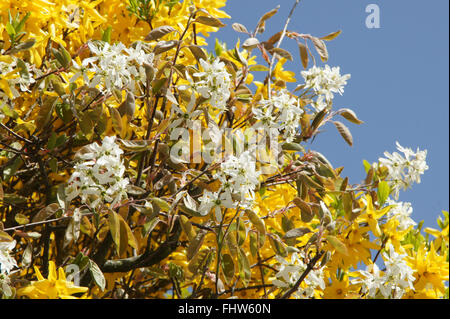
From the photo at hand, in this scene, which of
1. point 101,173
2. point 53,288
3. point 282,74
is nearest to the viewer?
point 101,173

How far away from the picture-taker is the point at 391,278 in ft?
7.33

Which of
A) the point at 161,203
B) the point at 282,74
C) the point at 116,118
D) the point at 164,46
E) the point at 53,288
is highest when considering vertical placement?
the point at 282,74

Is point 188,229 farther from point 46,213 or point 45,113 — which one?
point 45,113

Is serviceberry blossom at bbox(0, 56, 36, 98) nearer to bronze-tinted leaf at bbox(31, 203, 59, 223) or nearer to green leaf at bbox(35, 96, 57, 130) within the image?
green leaf at bbox(35, 96, 57, 130)

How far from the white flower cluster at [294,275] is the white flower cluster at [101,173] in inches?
27.5

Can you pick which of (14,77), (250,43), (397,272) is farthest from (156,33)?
(397,272)

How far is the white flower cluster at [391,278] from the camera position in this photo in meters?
2.21

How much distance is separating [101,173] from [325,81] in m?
0.97

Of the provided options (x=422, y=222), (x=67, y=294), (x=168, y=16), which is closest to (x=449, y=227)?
(x=422, y=222)

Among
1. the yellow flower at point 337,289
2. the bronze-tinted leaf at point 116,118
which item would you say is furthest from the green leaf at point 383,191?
the bronze-tinted leaf at point 116,118

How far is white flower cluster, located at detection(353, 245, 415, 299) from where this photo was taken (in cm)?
221

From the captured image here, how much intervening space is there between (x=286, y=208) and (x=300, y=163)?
7.7 inches

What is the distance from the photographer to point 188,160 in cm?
219
